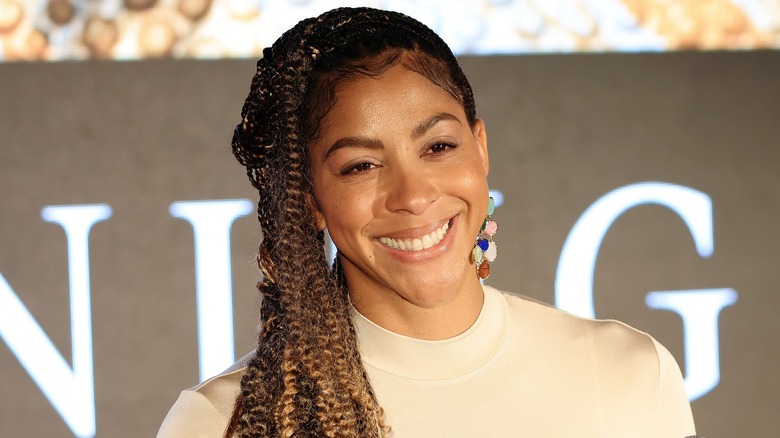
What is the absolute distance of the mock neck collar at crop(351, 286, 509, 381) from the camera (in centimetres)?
165

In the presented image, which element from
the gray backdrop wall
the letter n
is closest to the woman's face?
the gray backdrop wall

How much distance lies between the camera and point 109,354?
342cm

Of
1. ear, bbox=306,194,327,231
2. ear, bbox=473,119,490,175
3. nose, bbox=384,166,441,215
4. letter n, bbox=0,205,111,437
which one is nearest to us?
nose, bbox=384,166,441,215

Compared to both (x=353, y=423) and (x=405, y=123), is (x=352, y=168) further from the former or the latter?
(x=353, y=423)

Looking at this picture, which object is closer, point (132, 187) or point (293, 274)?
point (293, 274)

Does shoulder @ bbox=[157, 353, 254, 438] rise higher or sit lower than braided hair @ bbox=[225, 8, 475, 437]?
lower

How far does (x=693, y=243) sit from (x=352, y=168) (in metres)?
2.61

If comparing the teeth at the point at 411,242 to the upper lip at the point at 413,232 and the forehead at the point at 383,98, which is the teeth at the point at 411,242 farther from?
the forehead at the point at 383,98

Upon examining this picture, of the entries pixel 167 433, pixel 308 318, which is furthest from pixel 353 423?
pixel 167 433

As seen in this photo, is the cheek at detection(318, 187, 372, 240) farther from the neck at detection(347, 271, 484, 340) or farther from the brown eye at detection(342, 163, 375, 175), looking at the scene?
the neck at detection(347, 271, 484, 340)

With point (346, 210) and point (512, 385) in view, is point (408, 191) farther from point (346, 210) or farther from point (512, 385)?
point (512, 385)

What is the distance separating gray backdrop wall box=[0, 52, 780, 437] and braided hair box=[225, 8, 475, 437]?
1786 millimetres

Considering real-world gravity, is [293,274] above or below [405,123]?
below

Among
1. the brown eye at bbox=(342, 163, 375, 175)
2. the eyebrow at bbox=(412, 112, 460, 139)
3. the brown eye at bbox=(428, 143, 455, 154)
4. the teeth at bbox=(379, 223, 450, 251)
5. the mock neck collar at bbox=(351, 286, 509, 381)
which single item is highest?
the eyebrow at bbox=(412, 112, 460, 139)
